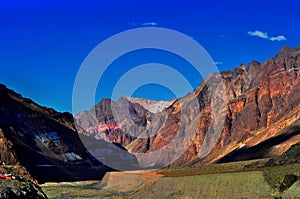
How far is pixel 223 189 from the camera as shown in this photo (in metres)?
98.1

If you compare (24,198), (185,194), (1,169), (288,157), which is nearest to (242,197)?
(185,194)

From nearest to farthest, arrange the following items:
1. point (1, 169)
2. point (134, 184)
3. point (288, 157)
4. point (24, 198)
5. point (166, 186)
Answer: point (24, 198)
point (166, 186)
point (288, 157)
point (134, 184)
point (1, 169)

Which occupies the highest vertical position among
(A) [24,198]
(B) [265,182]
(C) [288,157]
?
(C) [288,157]

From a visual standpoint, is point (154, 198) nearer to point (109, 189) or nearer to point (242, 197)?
point (242, 197)

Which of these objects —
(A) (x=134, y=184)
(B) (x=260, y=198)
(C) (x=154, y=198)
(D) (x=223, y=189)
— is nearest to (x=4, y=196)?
(B) (x=260, y=198)

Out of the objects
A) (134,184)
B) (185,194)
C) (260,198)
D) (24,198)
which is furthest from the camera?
(134,184)

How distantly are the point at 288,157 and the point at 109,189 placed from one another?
2675 inches

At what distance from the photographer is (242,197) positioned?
91.1m

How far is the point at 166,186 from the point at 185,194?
1035 cm

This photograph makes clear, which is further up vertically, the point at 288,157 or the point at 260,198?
the point at 288,157

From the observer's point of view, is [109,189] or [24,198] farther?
[109,189]

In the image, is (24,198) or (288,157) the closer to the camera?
(24,198)

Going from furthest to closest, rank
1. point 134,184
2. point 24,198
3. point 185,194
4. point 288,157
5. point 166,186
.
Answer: point 134,184 < point 288,157 < point 166,186 < point 185,194 < point 24,198

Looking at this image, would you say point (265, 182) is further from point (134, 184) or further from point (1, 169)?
point (1, 169)
